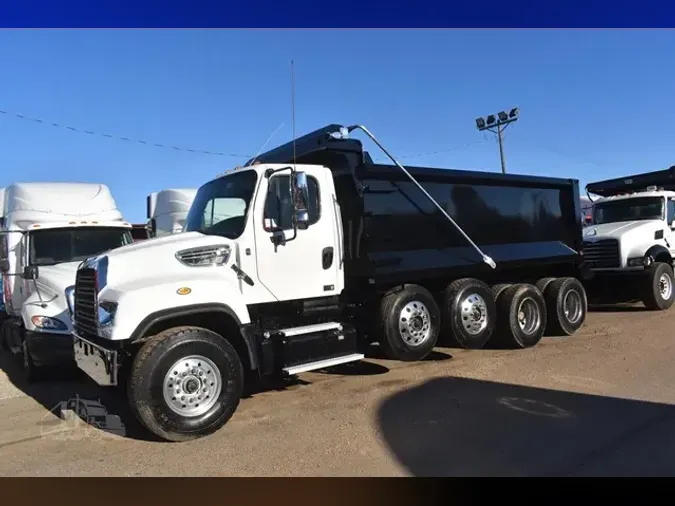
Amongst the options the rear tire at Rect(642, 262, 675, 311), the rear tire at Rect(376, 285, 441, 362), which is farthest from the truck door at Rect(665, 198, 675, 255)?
the rear tire at Rect(376, 285, 441, 362)

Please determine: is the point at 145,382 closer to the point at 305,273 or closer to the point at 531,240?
the point at 305,273

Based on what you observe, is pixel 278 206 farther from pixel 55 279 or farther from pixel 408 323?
pixel 55 279

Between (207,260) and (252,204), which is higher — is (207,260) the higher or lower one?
the lower one

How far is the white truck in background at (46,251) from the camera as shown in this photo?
7379mm

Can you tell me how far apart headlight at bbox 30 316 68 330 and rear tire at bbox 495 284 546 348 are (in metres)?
6.09

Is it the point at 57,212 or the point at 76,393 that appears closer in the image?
the point at 76,393

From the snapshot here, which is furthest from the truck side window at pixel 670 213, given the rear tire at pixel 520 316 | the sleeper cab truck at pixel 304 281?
the rear tire at pixel 520 316

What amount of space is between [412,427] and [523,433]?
3.15 feet

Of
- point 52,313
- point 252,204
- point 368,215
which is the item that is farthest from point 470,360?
point 52,313

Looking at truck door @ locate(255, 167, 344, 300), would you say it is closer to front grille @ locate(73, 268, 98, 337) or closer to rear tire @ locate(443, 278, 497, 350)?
front grille @ locate(73, 268, 98, 337)

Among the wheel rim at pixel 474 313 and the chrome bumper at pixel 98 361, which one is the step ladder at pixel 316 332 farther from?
the wheel rim at pixel 474 313

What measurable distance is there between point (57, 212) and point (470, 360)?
23.4ft

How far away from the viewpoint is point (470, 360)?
25.6 ft

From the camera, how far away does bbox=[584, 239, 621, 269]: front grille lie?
12.1m
